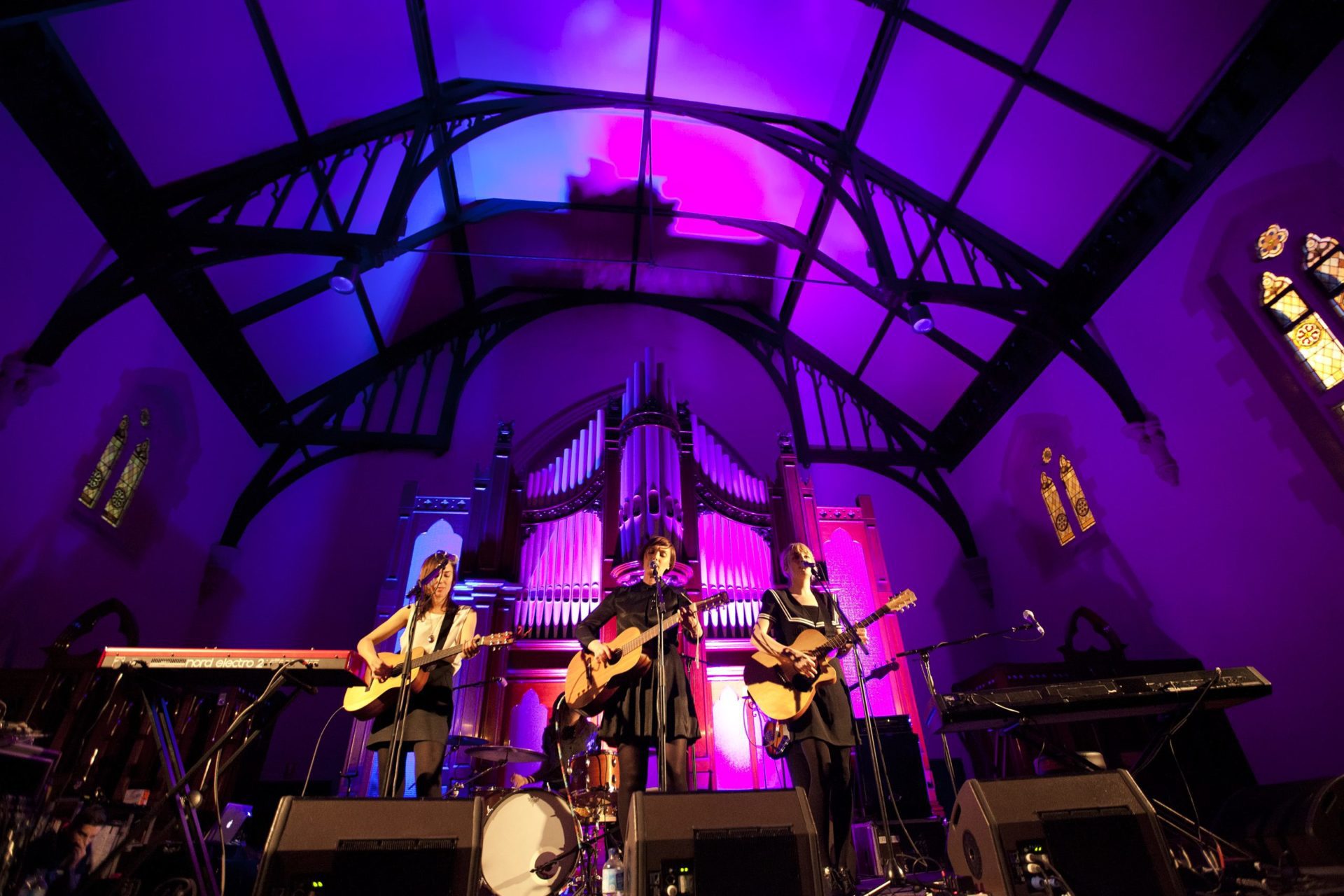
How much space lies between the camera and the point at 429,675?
328cm

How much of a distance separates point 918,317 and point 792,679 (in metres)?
3.83

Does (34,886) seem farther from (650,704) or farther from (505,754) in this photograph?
(650,704)

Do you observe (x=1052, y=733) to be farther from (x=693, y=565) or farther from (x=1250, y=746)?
(x=693, y=565)

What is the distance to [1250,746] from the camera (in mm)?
5348

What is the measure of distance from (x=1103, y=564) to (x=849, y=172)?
470cm

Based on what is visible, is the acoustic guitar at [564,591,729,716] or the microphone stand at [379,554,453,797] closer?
the microphone stand at [379,554,453,797]

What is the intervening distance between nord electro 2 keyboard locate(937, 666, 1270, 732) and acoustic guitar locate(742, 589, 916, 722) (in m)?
0.53

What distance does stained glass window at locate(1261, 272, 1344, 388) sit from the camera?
16.7 feet

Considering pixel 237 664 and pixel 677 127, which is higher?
pixel 677 127

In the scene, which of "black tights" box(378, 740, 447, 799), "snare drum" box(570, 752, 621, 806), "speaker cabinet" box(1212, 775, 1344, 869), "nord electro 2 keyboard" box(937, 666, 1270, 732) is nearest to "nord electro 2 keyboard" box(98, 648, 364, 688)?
"black tights" box(378, 740, 447, 799)

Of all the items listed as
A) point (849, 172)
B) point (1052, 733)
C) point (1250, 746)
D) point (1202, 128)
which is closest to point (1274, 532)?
point (1250, 746)

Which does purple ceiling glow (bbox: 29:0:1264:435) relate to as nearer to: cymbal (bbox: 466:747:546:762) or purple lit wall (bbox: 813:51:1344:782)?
purple lit wall (bbox: 813:51:1344:782)

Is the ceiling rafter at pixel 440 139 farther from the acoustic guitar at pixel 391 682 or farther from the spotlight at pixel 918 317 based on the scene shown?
the acoustic guitar at pixel 391 682

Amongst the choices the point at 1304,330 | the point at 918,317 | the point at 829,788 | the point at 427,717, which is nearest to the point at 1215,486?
the point at 1304,330
